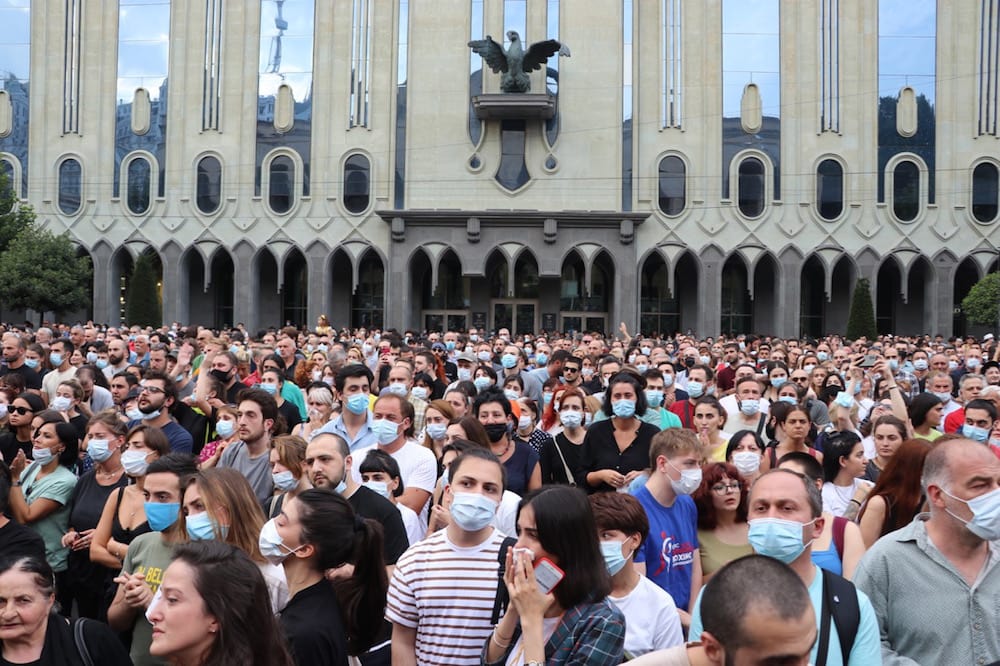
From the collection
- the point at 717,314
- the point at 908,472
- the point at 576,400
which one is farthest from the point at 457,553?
the point at 717,314

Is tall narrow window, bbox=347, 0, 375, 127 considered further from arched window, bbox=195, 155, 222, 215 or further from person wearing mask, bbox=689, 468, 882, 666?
person wearing mask, bbox=689, 468, 882, 666

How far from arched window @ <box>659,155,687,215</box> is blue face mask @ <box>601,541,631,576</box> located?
38.2m

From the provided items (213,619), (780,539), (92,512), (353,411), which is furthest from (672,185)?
(213,619)

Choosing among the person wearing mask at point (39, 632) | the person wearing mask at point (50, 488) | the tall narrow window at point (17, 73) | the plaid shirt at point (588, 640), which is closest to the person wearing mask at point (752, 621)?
the plaid shirt at point (588, 640)

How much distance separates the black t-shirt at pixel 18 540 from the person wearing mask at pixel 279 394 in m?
4.25

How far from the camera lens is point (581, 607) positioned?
3.82 meters

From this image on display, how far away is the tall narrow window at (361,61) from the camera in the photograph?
1651 inches

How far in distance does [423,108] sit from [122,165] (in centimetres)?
1417

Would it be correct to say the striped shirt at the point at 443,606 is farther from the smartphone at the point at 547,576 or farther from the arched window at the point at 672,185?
the arched window at the point at 672,185

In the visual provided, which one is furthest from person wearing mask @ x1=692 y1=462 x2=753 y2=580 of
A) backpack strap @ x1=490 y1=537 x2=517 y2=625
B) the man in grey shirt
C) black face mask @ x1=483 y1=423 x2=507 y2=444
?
the man in grey shirt

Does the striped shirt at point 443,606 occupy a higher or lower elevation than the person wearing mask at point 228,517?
lower

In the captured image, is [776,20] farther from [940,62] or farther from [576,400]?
[576,400]

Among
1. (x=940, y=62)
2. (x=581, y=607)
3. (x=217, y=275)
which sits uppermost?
(x=940, y=62)

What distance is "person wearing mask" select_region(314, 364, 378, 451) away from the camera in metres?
8.74
